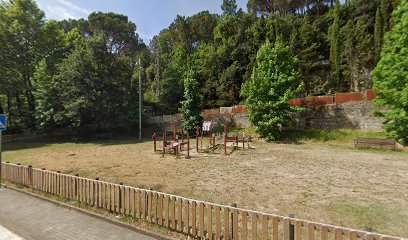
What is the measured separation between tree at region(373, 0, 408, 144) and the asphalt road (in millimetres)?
19503

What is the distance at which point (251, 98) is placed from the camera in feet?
82.1

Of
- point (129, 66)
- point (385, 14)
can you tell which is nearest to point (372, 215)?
point (385, 14)

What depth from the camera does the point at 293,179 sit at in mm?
11805

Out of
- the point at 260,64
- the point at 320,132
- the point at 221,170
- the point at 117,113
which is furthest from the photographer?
the point at 117,113

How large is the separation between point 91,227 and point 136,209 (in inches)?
50.8

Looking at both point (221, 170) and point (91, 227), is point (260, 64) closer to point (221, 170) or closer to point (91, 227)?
point (221, 170)

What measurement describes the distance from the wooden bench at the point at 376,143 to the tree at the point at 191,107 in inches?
684

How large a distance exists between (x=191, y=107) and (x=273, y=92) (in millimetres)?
11193

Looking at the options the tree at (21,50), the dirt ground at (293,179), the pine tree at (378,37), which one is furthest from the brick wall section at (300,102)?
the tree at (21,50)

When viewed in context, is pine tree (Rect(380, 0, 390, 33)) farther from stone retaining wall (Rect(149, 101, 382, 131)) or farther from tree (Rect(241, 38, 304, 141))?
tree (Rect(241, 38, 304, 141))

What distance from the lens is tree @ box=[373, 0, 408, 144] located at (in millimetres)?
17797

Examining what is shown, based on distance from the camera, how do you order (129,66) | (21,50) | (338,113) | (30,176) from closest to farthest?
(30,176), (338,113), (21,50), (129,66)

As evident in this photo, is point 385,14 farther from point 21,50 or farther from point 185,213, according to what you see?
point 21,50

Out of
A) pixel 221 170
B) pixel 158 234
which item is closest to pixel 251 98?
pixel 221 170
